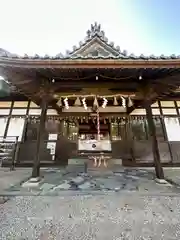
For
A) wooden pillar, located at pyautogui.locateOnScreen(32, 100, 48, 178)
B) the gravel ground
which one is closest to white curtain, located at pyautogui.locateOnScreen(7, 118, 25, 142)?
wooden pillar, located at pyautogui.locateOnScreen(32, 100, 48, 178)

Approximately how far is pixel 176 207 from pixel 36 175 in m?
3.44

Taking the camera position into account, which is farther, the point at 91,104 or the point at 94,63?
the point at 91,104

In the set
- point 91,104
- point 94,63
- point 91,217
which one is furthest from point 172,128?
point 91,217

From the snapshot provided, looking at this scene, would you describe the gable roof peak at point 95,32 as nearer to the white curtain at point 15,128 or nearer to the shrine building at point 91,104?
the shrine building at point 91,104

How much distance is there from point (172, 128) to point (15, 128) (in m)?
8.18

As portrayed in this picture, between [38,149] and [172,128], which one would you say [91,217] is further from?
[172,128]

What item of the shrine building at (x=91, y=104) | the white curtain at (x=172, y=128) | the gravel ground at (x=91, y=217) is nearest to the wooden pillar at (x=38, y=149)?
the shrine building at (x=91, y=104)

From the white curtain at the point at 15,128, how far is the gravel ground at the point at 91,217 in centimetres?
490

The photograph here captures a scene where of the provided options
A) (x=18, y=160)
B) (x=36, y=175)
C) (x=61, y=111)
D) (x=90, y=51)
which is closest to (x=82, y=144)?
(x=61, y=111)

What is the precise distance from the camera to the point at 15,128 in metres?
7.43

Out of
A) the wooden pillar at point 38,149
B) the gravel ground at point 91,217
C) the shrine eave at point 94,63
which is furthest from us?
the wooden pillar at point 38,149

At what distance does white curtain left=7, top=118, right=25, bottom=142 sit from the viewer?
7230 millimetres

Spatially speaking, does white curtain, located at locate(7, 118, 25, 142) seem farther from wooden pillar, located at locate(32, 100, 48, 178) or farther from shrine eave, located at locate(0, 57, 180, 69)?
shrine eave, located at locate(0, 57, 180, 69)

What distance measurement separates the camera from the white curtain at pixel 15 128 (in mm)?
7230
